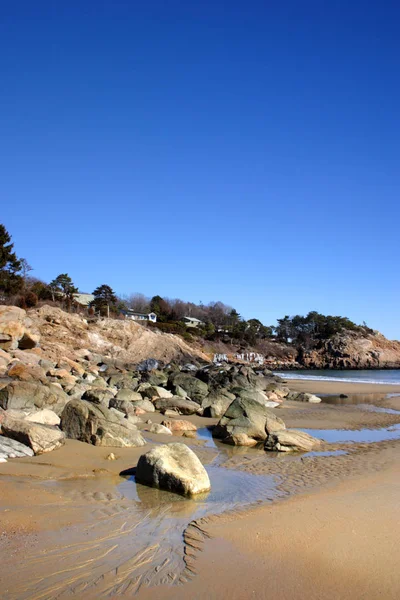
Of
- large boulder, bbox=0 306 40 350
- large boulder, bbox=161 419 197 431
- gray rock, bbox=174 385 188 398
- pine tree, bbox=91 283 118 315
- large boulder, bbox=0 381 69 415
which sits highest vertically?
pine tree, bbox=91 283 118 315

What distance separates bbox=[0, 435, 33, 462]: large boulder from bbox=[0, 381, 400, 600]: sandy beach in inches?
11.0

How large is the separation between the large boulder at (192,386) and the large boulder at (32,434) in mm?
13519

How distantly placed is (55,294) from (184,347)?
21.9 metres

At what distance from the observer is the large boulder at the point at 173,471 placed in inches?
324

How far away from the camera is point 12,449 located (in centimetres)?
934

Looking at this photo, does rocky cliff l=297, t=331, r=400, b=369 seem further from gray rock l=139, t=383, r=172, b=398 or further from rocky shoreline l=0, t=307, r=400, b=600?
rocky shoreline l=0, t=307, r=400, b=600

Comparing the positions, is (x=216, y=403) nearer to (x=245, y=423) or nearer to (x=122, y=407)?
(x=122, y=407)

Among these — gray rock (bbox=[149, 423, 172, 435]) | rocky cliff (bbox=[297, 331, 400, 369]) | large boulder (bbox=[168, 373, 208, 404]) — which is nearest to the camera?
gray rock (bbox=[149, 423, 172, 435])

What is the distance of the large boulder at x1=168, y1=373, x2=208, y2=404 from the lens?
23.7 metres

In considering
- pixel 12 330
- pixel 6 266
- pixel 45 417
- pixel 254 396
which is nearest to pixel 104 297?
pixel 6 266

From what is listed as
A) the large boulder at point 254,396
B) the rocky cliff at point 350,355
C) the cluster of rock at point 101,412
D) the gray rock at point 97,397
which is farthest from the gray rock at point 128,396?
the rocky cliff at point 350,355

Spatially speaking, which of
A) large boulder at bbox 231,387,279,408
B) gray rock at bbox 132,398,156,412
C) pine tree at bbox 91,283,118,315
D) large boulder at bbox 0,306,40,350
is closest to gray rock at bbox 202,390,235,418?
large boulder at bbox 231,387,279,408

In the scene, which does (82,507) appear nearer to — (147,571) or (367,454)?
(147,571)

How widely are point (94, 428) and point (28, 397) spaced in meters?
3.02
